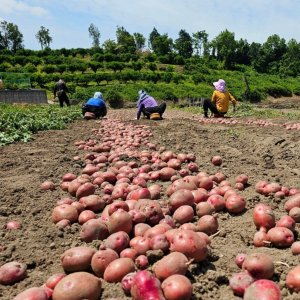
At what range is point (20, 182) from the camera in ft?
17.7

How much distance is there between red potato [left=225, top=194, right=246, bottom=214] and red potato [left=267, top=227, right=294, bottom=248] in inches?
30.8

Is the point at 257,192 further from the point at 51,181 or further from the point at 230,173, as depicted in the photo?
the point at 51,181

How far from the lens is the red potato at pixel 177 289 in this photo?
86.7 inches

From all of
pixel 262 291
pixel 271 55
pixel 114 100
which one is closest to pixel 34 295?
pixel 262 291

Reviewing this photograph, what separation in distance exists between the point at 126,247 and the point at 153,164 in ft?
10.2

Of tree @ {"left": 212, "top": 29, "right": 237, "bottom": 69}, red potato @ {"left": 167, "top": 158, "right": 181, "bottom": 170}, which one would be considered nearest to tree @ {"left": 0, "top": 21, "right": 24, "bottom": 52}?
tree @ {"left": 212, "top": 29, "right": 237, "bottom": 69}

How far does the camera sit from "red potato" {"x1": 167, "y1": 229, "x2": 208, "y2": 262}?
263 cm

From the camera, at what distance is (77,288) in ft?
7.59

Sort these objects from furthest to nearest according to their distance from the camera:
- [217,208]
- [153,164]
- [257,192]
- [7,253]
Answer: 1. [153,164]
2. [257,192]
3. [217,208]
4. [7,253]

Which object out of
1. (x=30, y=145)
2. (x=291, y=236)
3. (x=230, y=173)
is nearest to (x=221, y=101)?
(x=30, y=145)

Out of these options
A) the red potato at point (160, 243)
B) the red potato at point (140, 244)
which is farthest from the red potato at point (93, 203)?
the red potato at point (160, 243)

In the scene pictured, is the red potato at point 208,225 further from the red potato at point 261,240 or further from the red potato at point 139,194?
the red potato at point 139,194

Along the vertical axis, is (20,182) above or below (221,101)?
below

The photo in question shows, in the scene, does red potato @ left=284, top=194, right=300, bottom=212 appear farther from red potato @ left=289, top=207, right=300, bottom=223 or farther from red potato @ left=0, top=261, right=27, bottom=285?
red potato @ left=0, top=261, right=27, bottom=285
